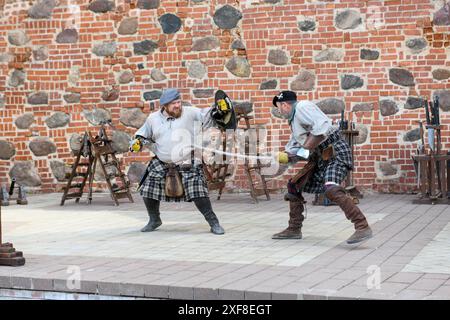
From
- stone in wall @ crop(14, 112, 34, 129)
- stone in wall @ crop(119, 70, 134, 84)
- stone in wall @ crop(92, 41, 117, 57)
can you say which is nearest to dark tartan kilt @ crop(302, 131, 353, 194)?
stone in wall @ crop(119, 70, 134, 84)

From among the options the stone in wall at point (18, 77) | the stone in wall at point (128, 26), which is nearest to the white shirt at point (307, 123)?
the stone in wall at point (128, 26)

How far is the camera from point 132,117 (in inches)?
512

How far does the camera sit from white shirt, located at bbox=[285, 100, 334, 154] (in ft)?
25.0

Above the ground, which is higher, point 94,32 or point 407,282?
point 94,32

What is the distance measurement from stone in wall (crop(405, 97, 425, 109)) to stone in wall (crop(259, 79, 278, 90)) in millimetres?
1877

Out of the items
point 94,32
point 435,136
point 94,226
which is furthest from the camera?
point 94,32

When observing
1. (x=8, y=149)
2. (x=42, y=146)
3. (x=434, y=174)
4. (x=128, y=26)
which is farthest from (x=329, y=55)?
(x=8, y=149)

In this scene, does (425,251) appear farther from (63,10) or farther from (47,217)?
(63,10)

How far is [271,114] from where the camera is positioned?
1241 cm

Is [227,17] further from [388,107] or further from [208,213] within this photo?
[208,213]

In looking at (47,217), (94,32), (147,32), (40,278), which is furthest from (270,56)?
(40,278)

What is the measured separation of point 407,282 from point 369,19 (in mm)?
6729

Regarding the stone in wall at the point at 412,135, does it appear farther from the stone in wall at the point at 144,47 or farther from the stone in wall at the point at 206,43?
the stone in wall at the point at 144,47

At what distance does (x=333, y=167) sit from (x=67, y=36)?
22.5 ft
